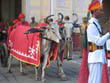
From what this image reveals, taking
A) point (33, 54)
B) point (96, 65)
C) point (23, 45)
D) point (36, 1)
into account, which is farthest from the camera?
point (36, 1)

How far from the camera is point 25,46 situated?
6.56 m

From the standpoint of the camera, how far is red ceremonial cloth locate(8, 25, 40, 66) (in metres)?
6.03

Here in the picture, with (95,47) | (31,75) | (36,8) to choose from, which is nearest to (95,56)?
(95,47)

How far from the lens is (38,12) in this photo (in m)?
12.4

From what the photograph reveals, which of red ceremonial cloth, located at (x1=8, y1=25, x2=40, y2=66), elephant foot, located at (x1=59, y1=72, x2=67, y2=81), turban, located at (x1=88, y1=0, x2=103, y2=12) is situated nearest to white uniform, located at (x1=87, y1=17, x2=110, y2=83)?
turban, located at (x1=88, y1=0, x2=103, y2=12)

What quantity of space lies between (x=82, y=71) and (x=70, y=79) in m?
2.12

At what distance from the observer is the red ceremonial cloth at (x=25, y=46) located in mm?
6031

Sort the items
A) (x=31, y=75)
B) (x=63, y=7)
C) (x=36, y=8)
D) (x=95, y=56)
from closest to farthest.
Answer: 1. (x=95, y=56)
2. (x=31, y=75)
3. (x=36, y=8)
4. (x=63, y=7)

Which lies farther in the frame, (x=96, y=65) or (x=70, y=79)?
(x=70, y=79)

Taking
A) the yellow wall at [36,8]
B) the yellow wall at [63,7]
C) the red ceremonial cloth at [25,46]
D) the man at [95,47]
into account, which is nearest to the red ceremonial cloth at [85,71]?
the man at [95,47]

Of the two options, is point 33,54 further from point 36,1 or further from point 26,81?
point 36,1

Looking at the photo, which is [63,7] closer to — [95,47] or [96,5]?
[96,5]

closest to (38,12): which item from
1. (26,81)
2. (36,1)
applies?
(36,1)

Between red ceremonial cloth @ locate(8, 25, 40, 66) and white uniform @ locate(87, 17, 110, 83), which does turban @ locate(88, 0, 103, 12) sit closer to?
white uniform @ locate(87, 17, 110, 83)
